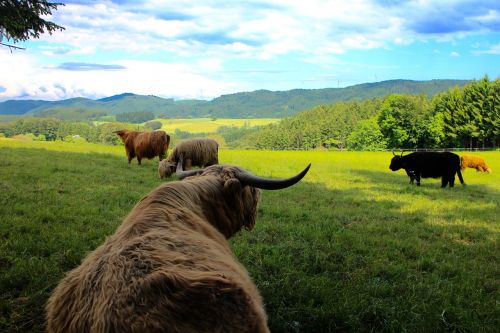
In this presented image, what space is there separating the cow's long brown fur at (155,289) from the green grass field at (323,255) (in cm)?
201

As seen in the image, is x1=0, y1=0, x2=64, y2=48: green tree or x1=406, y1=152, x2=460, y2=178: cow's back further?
x1=406, y1=152, x2=460, y2=178: cow's back

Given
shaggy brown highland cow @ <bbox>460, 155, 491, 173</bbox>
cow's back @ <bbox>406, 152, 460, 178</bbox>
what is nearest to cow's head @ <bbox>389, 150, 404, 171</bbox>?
cow's back @ <bbox>406, 152, 460, 178</bbox>

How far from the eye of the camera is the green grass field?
14.2ft

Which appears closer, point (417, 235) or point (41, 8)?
point (417, 235)

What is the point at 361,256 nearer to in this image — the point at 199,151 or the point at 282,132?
the point at 199,151

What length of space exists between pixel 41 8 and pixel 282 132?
14207 centimetres

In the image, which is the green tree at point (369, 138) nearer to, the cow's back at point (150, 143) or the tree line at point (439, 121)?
the tree line at point (439, 121)

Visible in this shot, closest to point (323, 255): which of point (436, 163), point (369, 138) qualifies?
point (436, 163)

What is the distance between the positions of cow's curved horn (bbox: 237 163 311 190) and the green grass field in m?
1.54

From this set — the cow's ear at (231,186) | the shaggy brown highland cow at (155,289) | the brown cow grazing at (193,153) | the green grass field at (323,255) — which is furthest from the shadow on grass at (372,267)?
the brown cow grazing at (193,153)

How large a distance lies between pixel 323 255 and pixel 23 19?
8.45 metres

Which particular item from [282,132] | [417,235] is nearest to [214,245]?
[417,235]

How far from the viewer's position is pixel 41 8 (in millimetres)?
9148

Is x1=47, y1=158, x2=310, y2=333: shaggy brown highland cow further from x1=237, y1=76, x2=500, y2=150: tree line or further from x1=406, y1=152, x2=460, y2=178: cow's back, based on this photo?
x1=237, y1=76, x2=500, y2=150: tree line
